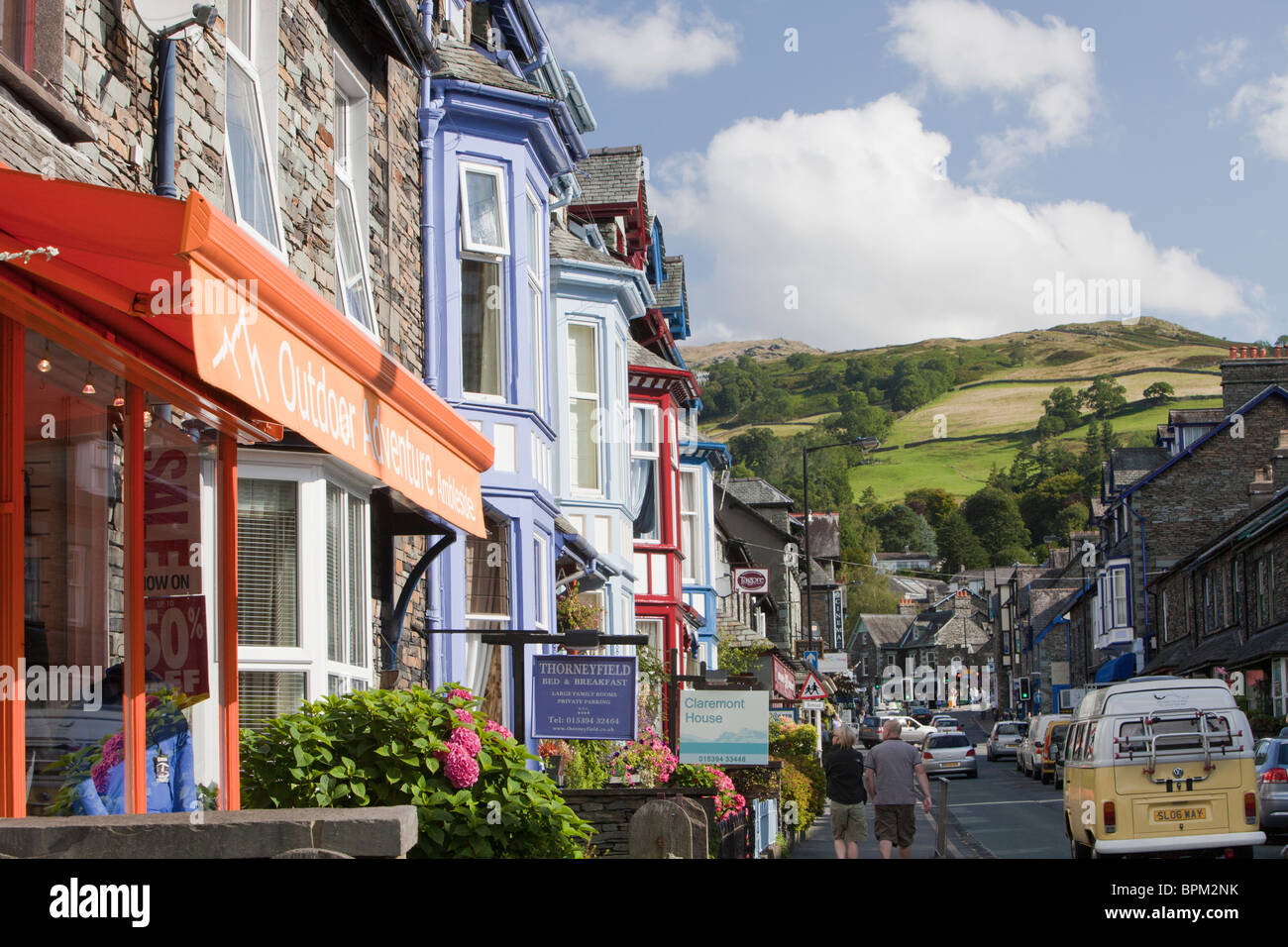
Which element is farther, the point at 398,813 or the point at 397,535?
the point at 397,535

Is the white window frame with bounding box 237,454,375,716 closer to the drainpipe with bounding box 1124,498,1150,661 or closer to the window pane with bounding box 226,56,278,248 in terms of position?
the window pane with bounding box 226,56,278,248

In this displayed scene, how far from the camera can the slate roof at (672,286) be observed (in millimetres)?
31766

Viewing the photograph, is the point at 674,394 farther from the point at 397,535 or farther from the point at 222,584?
the point at 222,584

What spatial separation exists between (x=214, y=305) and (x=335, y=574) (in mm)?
5221

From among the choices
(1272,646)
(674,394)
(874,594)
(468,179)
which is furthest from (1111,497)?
(874,594)

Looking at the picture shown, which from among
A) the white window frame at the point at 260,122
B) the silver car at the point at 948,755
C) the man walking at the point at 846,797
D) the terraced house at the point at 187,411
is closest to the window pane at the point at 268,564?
the terraced house at the point at 187,411

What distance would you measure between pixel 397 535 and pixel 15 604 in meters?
6.12

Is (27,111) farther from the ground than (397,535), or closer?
farther from the ground

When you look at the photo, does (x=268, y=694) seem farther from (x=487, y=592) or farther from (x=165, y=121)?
(x=487, y=592)

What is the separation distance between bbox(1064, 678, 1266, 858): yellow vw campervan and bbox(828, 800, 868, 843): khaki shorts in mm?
2425

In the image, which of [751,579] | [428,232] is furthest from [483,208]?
[751,579]

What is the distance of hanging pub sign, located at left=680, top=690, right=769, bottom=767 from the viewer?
17.3 m

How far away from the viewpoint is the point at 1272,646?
34406mm

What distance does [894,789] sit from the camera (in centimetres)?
1456
